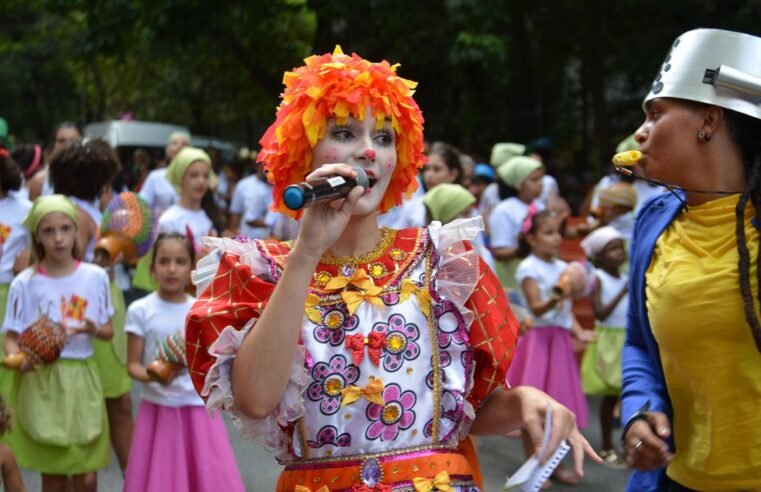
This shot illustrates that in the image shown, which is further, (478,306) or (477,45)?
(477,45)

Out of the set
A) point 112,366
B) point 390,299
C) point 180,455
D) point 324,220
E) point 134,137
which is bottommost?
point 180,455

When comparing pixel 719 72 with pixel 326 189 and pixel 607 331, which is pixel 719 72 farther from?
pixel 607 331

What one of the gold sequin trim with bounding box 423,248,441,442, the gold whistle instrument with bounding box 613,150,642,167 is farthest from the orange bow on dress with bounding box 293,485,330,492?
the gold whistle instrument with bounding box 613,150,642,167

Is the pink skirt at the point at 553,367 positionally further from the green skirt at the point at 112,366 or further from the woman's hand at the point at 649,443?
the woman's hand at the point at 649,443

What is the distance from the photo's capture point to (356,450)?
3.00 m

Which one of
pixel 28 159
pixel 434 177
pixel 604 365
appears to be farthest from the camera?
pixel 28 159

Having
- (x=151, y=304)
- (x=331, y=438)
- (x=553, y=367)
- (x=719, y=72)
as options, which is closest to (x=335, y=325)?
(x=331, y=438)

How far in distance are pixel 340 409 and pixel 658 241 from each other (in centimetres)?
118

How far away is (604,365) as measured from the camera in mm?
7684

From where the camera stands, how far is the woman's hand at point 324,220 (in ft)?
8.82

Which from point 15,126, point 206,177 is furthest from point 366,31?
point 15,126

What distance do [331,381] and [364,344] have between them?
134mm

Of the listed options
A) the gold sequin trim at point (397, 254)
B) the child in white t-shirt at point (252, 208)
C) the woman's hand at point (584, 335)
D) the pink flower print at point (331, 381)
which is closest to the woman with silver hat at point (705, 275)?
the gold sequin trim at point (397, 254)

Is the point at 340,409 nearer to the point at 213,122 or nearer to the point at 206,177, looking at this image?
the point at 206,177
